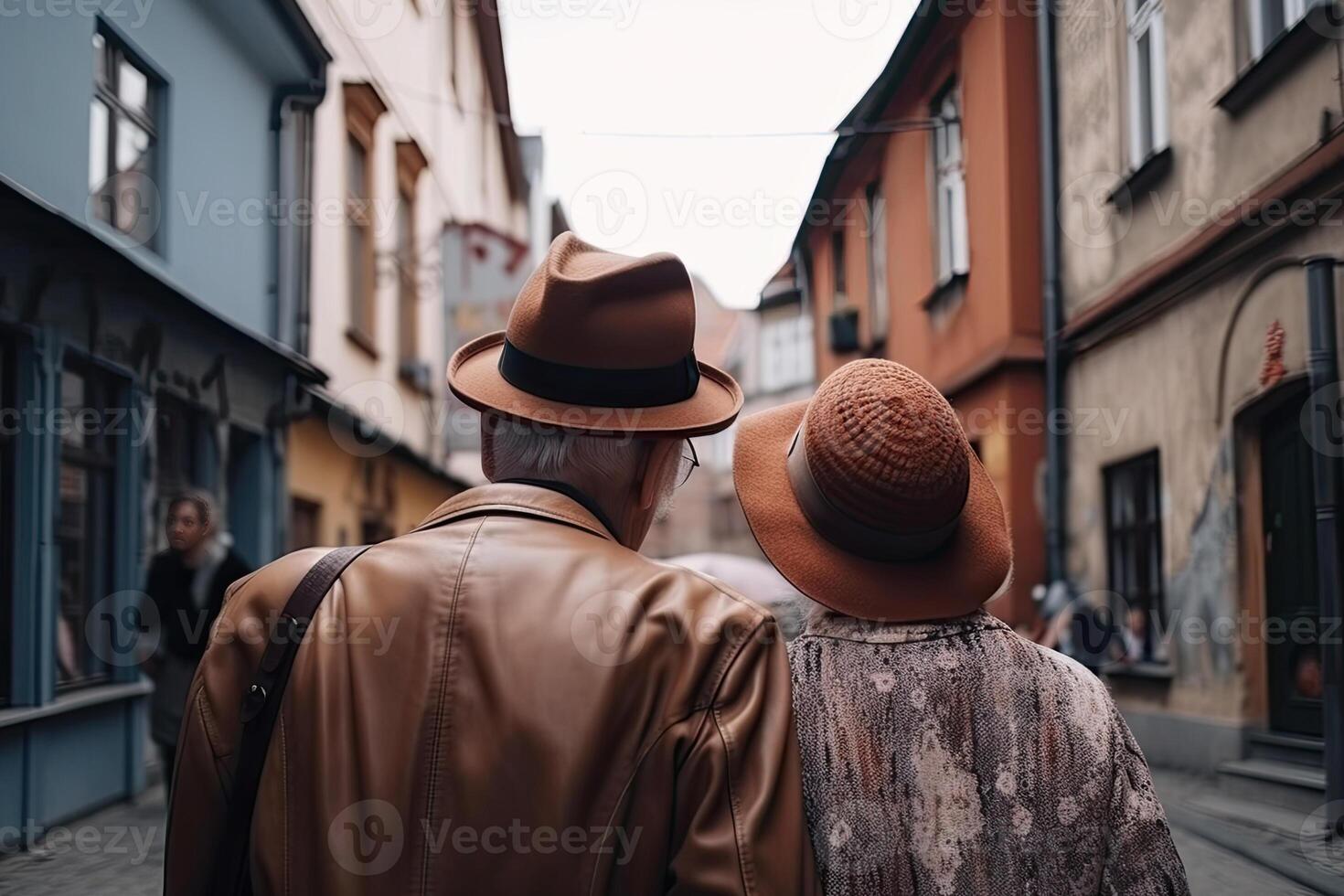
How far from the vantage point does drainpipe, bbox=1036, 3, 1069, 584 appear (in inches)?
479

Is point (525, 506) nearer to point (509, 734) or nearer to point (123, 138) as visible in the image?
point (509, 734)

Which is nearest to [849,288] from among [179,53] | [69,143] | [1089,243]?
[1089,243]

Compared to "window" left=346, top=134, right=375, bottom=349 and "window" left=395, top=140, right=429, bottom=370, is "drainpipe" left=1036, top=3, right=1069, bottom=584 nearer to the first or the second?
"window" left=346, top=134, right=375, bottom=349

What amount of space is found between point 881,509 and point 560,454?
52 cm

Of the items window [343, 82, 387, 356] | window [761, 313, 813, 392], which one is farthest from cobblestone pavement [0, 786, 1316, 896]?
window [761, 313, 813, 392]

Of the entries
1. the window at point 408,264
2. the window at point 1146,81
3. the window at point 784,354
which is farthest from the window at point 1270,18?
the window at point 784,354

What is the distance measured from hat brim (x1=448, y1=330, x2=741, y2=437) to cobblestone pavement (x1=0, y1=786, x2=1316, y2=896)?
4.47 meters

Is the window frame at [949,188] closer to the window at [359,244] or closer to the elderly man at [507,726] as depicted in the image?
the window at [359,244]

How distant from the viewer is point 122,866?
630 centimetres

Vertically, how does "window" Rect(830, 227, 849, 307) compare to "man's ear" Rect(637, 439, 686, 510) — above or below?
above

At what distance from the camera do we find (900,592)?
219cm

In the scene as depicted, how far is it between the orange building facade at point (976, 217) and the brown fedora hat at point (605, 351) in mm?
10065

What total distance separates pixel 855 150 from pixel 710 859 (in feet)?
46.2

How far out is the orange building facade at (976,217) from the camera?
488 inches
